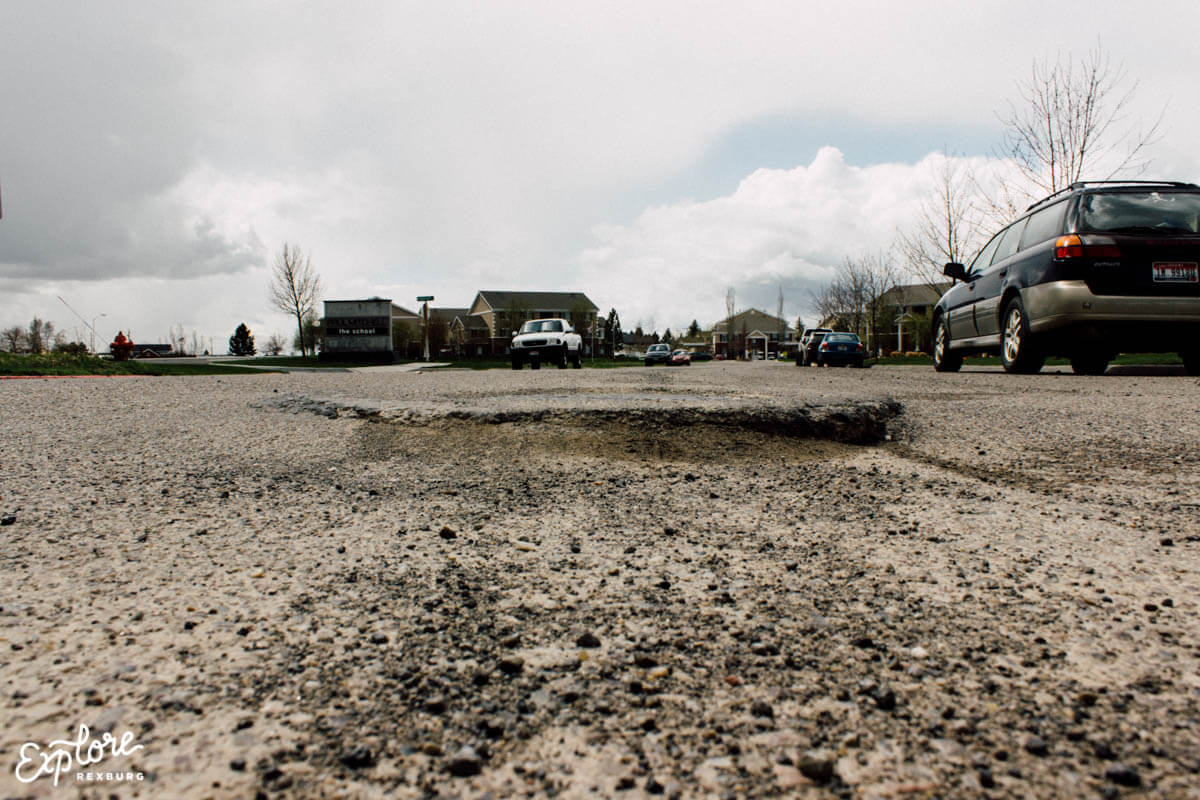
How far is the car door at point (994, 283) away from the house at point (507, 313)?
64.0 meters

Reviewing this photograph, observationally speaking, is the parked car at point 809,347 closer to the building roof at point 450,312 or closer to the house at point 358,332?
the house at point 358,332

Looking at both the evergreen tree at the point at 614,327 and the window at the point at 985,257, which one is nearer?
the window at the point at 985,257

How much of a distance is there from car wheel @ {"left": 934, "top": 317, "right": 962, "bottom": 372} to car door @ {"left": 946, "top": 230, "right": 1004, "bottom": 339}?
0.84 ft

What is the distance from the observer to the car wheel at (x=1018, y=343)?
279 inches

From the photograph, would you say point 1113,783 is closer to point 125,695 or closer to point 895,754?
point 895,754

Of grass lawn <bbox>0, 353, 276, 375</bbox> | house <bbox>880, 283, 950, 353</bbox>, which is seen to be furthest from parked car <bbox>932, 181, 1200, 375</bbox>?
house <bbox>880, 283, 950, 353</bbox>

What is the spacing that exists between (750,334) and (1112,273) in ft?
321

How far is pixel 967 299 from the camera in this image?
8.70 metres

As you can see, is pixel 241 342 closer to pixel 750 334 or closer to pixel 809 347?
pixel 750 334

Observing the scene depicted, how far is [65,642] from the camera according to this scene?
143 centimetres

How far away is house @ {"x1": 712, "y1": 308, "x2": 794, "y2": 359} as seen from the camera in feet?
313

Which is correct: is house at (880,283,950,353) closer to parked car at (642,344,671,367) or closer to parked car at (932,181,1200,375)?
parked car at (642,344,671,367)

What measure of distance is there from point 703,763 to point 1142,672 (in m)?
0.96

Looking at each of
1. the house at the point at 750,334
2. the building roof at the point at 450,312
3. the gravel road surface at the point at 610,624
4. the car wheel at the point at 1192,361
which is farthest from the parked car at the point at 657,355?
the building roof at the point at 450,312
